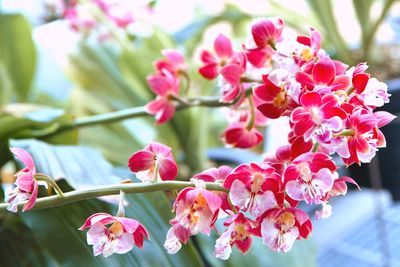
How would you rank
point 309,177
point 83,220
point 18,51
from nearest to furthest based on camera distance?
point 309,177, point 83,220, point 18,51

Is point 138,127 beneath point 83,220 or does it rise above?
beneath

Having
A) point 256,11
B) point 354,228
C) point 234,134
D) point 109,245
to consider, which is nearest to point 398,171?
point 354,228

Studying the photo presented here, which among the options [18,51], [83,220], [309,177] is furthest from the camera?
[18,51]

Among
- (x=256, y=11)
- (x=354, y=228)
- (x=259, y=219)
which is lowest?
(x=354, y=228)

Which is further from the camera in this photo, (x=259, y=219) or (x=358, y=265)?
(x=358, y=265)

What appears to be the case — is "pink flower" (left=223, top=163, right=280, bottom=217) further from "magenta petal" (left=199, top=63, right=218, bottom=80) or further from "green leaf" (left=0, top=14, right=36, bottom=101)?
"green leaf" (left=0, top=14, right=36, bottom=101)

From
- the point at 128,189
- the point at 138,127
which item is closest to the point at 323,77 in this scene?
the point at 128,189

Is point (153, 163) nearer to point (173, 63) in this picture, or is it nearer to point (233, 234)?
point (233, 234)

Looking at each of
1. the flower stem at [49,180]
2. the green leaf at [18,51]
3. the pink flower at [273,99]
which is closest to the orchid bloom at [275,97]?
the pink flower at [273,99]

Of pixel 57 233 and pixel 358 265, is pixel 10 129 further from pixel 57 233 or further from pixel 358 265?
pixel 358 265
